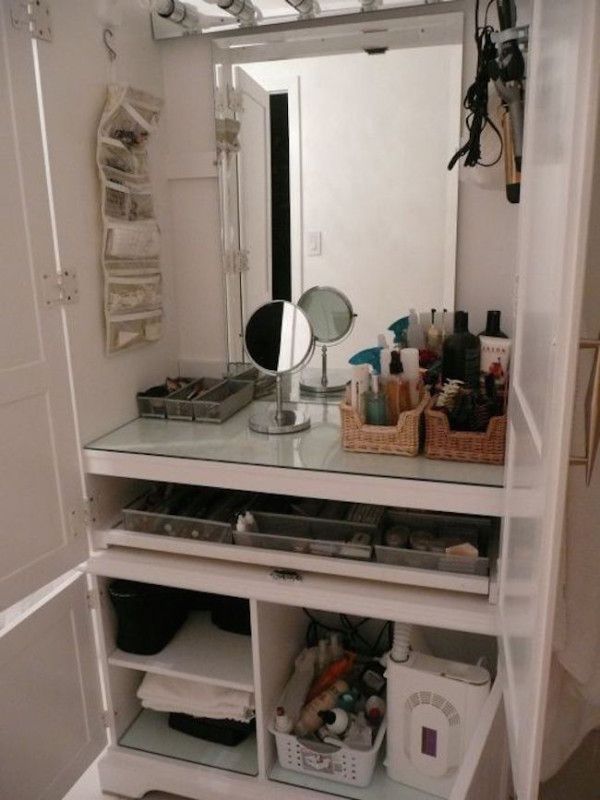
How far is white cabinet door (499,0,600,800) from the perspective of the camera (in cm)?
63

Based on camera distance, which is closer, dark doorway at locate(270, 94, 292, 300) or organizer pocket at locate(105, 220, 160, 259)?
organizer pocket at locate(105, 220, 160, 259)

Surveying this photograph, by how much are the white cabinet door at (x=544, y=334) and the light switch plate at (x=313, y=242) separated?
2.41ft

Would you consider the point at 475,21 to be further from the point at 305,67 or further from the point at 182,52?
the point at 182,52

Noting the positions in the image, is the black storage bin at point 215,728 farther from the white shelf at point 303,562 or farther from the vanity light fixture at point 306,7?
the vanity light fixture at point 306,7

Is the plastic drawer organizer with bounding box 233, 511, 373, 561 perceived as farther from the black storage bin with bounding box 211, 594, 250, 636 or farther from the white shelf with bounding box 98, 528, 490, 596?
the black storage bin with bounding box 211, 594, 250, 636

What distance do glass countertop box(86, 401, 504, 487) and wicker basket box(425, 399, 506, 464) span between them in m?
0.02

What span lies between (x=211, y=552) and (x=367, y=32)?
1.33 m

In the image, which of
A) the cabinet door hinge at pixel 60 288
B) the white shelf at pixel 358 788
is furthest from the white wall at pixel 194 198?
the white shelf at pixel 358 788

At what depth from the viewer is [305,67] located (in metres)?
1.65

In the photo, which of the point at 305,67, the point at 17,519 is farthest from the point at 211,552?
the point at 305,67

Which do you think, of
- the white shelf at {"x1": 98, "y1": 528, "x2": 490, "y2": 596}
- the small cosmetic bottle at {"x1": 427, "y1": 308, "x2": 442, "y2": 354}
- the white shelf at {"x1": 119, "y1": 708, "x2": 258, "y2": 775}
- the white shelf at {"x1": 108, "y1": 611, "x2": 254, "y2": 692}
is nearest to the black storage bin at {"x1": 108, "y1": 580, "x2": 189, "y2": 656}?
the white shelf at {"x1": 108, "y1": 611, "x2": 254, "y2": 692}

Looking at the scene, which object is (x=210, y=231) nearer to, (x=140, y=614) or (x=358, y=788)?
(x=140, y=614)

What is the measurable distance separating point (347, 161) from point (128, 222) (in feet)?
1.93

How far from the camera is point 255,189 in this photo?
1763mm
